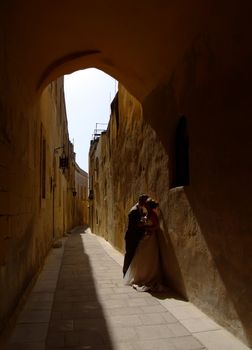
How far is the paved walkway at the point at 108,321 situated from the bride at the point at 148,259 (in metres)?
0.23

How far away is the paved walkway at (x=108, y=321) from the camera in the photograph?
315 centimetres

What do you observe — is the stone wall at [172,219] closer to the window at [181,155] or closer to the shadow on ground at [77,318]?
the window at [181,155]

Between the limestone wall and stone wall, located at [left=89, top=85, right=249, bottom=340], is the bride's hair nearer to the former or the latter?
stone wall, located at [left=89, top=85, right=249, bottom=340]

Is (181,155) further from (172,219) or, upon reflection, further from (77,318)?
(77,318)

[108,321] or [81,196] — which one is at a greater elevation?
[81,196]

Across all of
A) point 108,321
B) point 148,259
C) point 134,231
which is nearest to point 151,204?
point 134,231

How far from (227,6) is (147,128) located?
3.20 m

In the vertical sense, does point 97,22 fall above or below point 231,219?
above

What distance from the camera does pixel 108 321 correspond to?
12.4 feet

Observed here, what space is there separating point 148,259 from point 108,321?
1795mm

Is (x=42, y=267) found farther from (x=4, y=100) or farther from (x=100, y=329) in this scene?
(x=4, y=100)

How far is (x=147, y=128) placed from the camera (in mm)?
6430

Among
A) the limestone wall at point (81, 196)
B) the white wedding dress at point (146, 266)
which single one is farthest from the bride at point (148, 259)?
the limestone wall at point (81, 196)

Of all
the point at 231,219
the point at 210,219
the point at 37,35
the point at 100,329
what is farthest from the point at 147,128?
the point at 100,329
